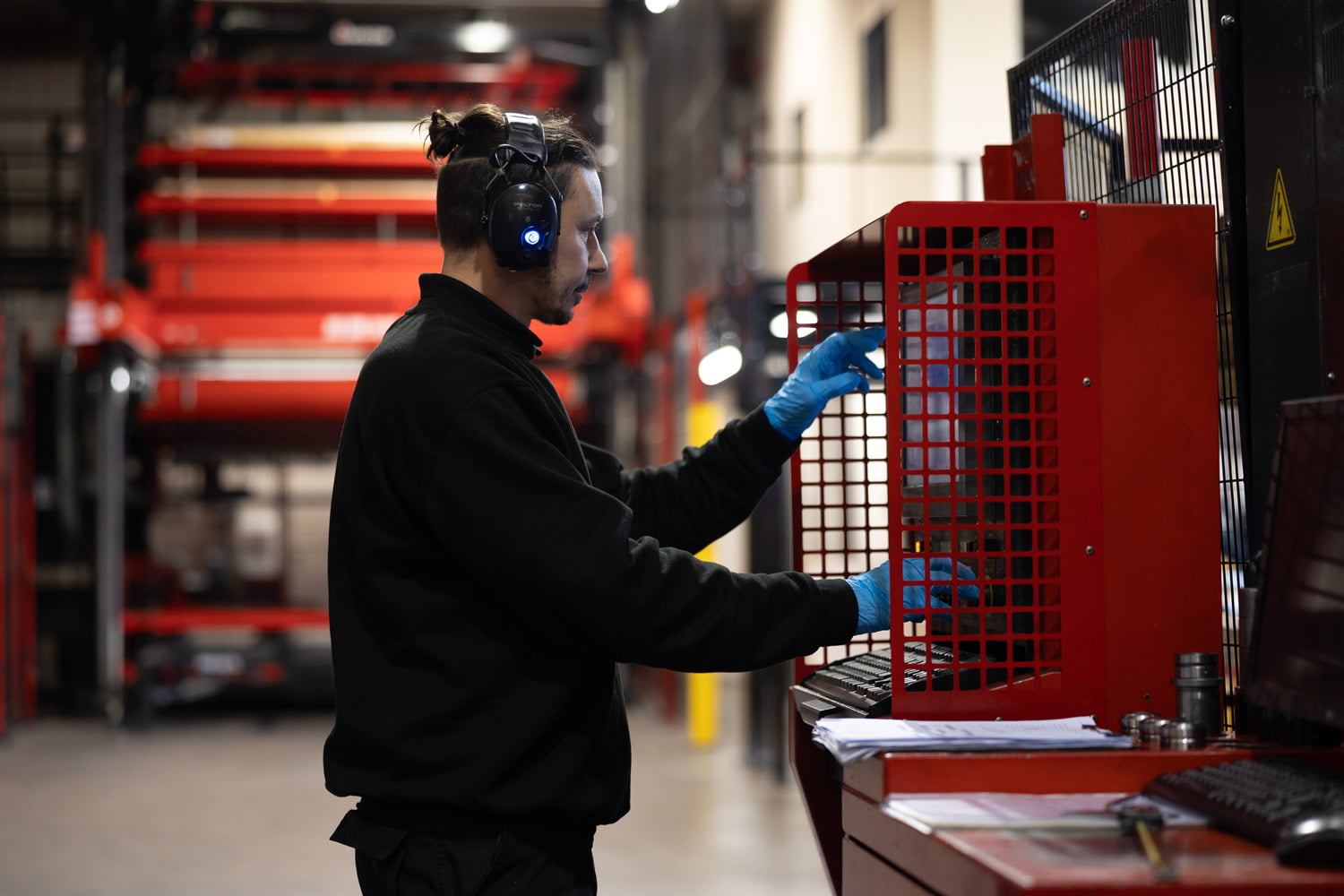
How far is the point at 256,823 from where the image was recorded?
659 cm

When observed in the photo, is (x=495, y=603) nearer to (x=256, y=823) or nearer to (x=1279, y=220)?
(x=1279, y=220)

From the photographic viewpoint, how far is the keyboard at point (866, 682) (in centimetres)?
180

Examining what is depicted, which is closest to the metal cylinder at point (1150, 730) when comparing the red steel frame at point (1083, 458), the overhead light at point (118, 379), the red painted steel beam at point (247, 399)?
the red steel frame at point (1083, 458)

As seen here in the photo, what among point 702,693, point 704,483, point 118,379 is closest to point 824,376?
point 704,483

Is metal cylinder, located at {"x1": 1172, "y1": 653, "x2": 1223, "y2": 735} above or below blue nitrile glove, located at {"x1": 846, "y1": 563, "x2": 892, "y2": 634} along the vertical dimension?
below

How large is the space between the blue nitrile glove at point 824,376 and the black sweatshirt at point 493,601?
19.5 inches

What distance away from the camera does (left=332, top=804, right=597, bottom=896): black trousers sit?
5.61 ft

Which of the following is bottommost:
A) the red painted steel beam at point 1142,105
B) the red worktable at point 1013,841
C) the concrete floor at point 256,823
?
the concrete floor at point 256,823

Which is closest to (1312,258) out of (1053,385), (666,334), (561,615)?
(1053,385)

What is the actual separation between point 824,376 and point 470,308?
25.3 inches

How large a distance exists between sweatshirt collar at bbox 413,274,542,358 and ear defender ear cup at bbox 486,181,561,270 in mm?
60

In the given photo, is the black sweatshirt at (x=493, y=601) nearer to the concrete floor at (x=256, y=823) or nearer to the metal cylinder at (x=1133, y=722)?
the metal cylinder at (x=1133, y=722)

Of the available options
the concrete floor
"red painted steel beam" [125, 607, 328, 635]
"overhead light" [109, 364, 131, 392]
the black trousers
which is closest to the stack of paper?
the black trousers

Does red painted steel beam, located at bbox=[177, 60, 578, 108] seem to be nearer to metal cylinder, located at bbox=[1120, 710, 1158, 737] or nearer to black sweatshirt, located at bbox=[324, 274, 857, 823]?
black sweatshirt, located at bbox=[324, 274, 857, 823]
